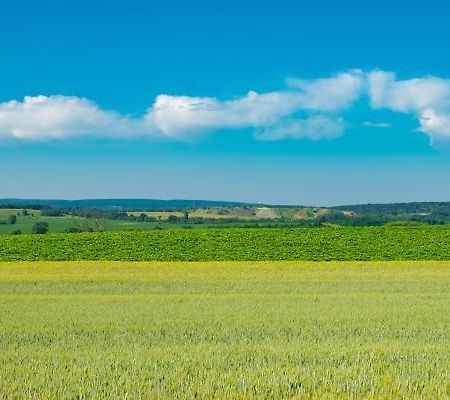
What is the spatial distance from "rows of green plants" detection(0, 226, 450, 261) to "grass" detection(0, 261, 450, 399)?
24.8 metres

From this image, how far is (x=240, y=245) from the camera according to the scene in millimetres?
57812

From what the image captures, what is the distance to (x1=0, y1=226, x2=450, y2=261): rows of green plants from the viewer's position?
2190 inches

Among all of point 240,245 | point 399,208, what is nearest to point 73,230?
point 240,245

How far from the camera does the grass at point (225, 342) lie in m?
9.57

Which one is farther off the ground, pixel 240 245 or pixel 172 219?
pixel 172 219

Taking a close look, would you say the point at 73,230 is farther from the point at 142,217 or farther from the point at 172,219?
the point at 142,217

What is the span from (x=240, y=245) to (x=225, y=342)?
4382 centimetres

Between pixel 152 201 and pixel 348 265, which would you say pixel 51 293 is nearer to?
pixel 348 265

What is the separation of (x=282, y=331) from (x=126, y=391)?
6.76m

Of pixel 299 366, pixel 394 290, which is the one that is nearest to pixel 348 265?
pixel 394 290

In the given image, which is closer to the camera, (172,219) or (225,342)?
(225,342)

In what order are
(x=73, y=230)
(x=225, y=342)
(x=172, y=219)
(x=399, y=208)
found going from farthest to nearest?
(x=399, y=208), (x=172, y=219), (x=73, y=230), (x=225, y=342)

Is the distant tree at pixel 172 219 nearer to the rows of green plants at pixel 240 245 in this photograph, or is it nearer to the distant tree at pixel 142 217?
the distant tree at pixel 142 217

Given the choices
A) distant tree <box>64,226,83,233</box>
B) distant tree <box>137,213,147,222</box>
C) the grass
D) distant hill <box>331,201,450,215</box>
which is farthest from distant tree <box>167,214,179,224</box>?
the grass
